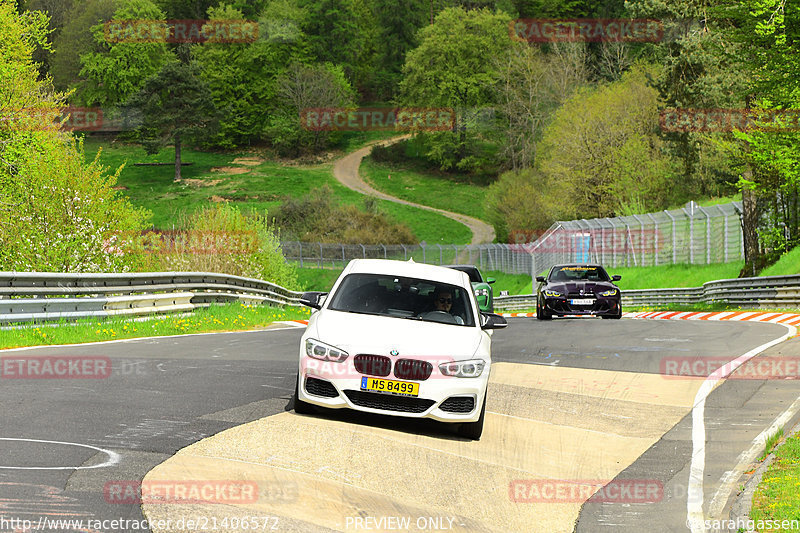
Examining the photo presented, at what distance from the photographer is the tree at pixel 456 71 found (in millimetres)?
108250

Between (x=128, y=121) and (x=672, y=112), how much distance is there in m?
70.9

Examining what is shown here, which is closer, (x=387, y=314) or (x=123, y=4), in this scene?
(x=387, y=314)

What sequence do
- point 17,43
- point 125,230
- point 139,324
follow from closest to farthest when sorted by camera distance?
1. point 139,324
2. point 125,230
3. point 17,43

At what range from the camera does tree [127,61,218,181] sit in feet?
340

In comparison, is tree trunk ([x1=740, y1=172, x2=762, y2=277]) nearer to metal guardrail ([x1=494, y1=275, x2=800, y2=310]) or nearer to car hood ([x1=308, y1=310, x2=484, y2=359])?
metal guardrail ([x1=494, y1=275, x2=800, y2=310])

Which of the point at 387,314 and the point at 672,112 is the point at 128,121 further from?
the point at 387,314

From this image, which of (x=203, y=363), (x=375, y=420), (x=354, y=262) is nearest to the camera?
(x=375, y=420)

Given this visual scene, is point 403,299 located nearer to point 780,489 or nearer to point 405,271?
point 405,271

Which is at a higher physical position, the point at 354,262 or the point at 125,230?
the point at 354,262

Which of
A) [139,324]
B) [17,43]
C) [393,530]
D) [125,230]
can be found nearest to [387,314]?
[393,530]

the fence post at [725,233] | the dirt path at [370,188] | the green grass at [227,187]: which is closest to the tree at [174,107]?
the green grass at [227,187]

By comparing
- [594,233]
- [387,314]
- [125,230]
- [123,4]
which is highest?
[123,4]

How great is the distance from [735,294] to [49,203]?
20.6m

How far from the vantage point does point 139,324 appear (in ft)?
63.3
